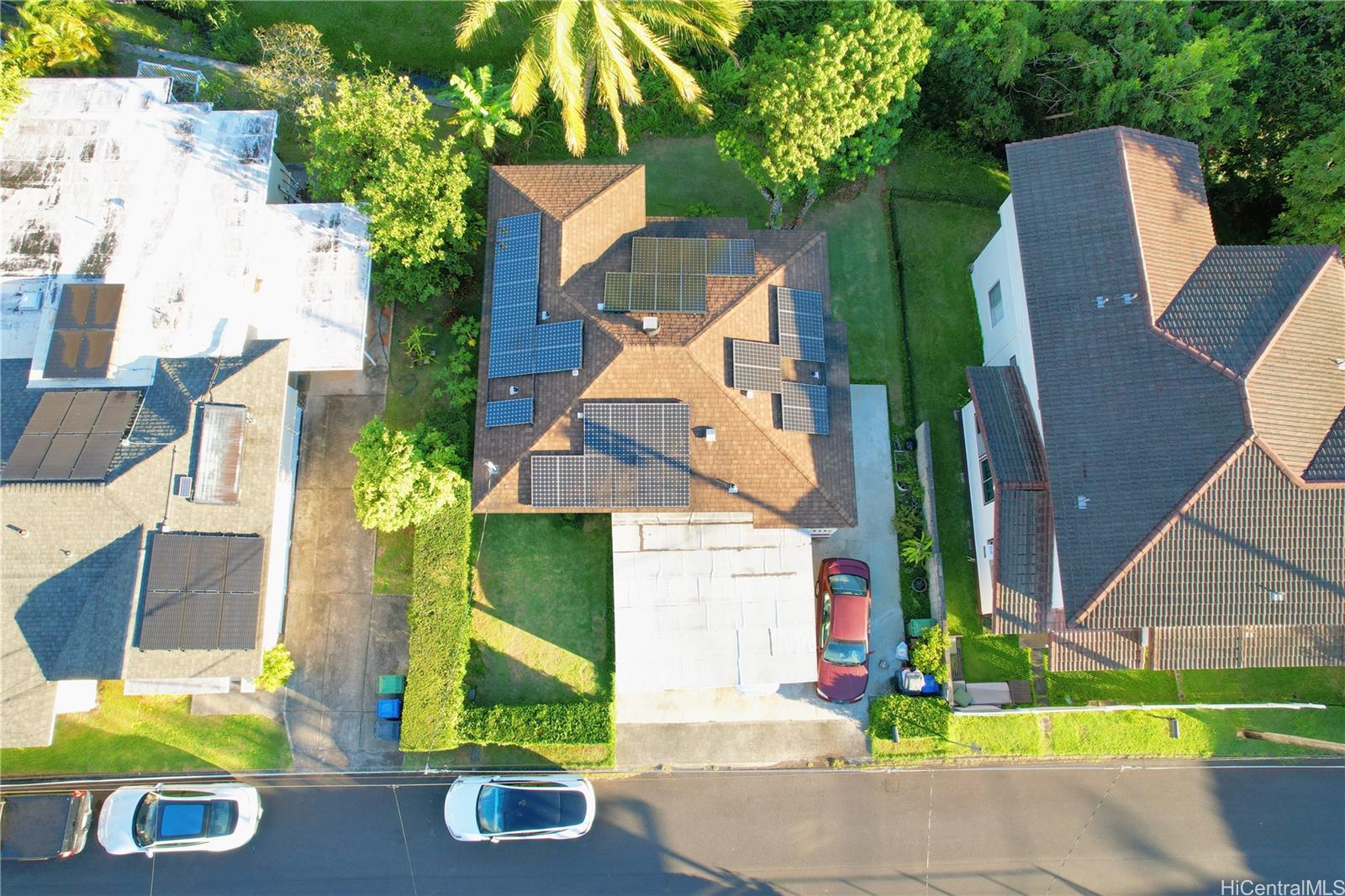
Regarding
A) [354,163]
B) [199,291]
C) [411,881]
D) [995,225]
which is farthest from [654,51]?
[411,881]

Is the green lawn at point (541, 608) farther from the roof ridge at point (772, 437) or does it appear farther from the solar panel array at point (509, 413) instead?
the roof ridge at point (772, 437)

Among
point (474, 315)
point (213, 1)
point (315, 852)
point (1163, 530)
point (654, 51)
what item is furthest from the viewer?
point (213, 1)

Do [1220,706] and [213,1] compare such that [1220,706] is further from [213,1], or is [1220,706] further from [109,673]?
[213,1]

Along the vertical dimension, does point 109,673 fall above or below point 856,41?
below

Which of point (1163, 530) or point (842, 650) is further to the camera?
point (842, 650)

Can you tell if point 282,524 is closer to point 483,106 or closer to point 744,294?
point 483,106

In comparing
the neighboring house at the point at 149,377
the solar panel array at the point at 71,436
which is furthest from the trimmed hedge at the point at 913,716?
the solar panel array at the point at 71,436
